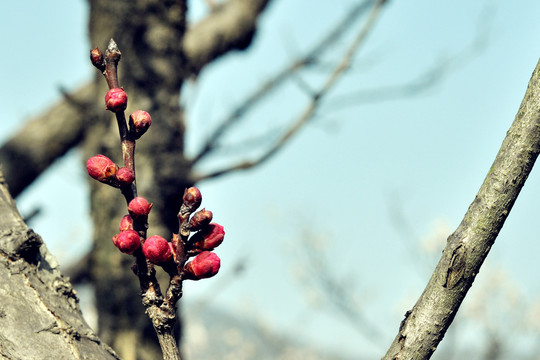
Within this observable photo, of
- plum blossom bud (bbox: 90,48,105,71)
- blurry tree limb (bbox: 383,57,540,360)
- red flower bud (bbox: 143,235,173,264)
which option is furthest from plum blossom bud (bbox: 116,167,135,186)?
blurry tree limb (bbox: 383,57,540,360)

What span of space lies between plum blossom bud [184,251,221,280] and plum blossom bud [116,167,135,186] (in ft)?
0.59

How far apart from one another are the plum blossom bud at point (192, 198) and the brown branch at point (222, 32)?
3628mm

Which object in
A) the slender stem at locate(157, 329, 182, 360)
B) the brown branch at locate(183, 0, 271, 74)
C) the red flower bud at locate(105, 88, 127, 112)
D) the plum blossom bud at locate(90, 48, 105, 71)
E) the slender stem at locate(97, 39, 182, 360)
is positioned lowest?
the slender stem at locate(157, 329, 182, 360)

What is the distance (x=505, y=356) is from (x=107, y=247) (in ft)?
19.8

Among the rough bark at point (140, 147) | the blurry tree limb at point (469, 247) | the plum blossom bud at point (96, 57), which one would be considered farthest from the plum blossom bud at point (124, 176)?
the rough bark at point (140, 147)

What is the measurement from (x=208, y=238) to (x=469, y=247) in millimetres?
481

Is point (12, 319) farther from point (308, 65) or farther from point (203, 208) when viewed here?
point (308, 65)

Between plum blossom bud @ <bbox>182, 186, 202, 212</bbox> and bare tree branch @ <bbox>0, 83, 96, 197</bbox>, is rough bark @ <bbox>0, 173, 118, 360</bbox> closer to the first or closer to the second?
plum blossom bud @ <bbox>182, 186, 202, 212</bbox>

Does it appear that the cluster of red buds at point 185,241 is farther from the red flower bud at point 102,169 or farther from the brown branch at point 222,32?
the brown branch at point 222,32

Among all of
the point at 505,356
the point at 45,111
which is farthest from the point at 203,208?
the point at 505,356

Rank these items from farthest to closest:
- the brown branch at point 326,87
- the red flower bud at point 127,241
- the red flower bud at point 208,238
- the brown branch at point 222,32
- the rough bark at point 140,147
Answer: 1. the brown branch at point 222,32
2. the brown branch at point 326,87
3. the rough bark at point 140,147
4. the red flower bud at point 208,238
5. the red flower bud at point 127,241

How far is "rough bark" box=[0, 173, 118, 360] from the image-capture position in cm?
113

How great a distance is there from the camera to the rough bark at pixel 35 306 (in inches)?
44.5

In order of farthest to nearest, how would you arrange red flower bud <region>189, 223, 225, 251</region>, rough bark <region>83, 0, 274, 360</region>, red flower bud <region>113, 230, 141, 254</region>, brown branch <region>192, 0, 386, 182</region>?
brown branch <region>192, 0, 386, 182</region> → rough bark <region>83, 0, 274, 360</region> → red flower bud <region>189, 223, 225, 251</region> → red flower bud <region>113, 230, 141, 254</region>
